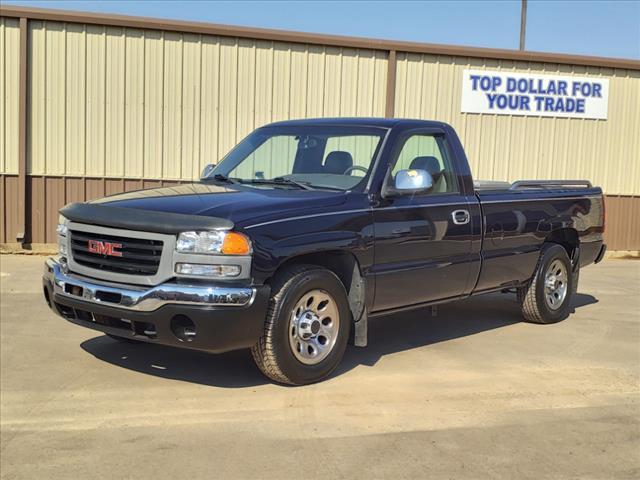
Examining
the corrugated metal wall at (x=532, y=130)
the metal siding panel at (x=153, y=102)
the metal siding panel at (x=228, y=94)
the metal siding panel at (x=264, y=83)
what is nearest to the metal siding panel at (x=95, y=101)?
the metal siding panel at (x=153, y=102)

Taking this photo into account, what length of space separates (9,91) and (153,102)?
2.49m

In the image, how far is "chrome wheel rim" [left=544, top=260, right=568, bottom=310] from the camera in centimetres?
752

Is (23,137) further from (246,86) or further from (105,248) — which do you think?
(105,248)

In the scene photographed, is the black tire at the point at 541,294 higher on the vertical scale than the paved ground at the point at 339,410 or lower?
higher

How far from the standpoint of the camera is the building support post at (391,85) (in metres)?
13.8

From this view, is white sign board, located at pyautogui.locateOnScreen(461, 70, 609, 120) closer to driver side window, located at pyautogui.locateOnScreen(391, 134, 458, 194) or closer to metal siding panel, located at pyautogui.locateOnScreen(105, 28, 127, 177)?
metal siding panel, located at pyautogui.locateOnScreen(105, 28, 127, 177)

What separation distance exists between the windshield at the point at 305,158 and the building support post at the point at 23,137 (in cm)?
745

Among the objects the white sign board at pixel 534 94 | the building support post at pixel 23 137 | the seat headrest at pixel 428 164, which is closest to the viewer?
the seat headrest at pixel 428 164

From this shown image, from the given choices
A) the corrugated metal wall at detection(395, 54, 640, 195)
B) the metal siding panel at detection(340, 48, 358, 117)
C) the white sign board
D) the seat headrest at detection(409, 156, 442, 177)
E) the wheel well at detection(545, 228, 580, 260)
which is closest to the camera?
the seat headrest at detection(409, 156, 442, 177)

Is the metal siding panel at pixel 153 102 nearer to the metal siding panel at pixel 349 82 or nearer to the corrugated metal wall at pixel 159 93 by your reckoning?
the corrugated metal wall at pixel 159 93

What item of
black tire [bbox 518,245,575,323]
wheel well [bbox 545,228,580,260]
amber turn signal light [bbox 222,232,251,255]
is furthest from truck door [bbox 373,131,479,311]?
wheel well [bbox 545,228,580,260]

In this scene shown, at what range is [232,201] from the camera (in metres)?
4.85

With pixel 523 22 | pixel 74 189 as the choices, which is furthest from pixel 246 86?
pixel 523 22

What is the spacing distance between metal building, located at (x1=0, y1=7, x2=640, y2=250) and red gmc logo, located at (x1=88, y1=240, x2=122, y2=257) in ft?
27.3
